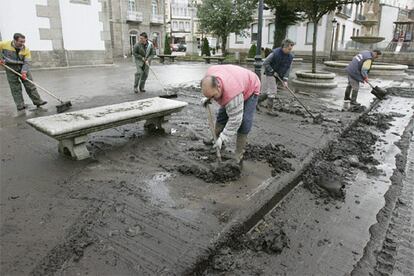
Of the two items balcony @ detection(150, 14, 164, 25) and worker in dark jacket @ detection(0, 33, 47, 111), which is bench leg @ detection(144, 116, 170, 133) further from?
balcony @ detection(150, 14, 164, 25)

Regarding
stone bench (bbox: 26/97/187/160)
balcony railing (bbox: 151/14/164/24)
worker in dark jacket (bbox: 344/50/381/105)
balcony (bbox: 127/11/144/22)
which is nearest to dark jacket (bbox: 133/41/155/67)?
stone bench (bbox: 26/97/187/160)

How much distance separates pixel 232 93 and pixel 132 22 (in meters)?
33.8

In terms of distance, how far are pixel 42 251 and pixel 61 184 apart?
114cm

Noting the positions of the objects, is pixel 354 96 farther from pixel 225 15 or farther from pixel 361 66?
pixel 225 15

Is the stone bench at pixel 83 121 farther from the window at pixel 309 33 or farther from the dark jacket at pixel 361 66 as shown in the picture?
the window at pixel 309 33

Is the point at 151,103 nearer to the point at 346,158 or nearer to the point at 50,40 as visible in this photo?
the point at 346,158

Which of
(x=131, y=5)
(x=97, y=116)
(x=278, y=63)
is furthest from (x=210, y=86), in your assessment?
(x=131, y=5)

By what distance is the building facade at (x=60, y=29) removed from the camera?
12.7 metres

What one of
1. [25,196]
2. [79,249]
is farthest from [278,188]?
[25,196]

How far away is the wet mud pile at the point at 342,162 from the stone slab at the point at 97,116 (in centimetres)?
232

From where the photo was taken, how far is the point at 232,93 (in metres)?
3.15

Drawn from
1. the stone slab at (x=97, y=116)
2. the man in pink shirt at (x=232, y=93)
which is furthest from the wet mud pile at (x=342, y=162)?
the stone slab at (x=97, y=116)

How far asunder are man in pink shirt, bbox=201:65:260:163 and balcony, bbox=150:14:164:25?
1401 inches

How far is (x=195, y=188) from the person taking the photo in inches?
131
